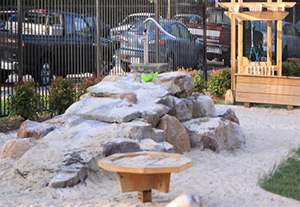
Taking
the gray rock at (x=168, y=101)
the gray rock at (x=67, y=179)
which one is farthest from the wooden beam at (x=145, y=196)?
the gray rock at (x=168, y=101)

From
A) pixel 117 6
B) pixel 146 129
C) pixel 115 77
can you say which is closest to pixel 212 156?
pixel 146 129

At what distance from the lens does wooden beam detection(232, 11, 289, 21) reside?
47.3ft

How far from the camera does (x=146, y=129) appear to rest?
8.30 metres

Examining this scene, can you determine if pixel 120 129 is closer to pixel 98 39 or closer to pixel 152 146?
pixel 152 146

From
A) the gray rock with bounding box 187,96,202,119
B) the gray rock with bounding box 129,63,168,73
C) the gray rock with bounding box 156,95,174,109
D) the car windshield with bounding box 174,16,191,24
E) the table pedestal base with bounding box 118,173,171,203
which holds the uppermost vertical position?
the car windshield with bounding box 174,16,191,24

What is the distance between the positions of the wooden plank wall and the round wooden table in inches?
306

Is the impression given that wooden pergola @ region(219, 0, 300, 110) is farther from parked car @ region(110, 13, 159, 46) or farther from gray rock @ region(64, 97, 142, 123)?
gray rock @ region(64, 97, 142, 123)

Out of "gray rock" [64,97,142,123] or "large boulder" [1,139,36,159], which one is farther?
"gray rock" [64,97,142,123]

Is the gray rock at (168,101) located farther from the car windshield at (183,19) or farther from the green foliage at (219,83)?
the car windshield at (183,19)

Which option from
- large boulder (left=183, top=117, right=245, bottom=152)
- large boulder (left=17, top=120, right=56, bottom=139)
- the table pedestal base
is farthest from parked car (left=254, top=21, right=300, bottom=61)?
the table pedestal base

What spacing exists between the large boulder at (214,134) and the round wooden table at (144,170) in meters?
2.94

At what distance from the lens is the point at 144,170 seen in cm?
591

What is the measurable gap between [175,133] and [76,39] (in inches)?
215

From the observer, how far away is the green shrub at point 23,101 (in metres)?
11.4
